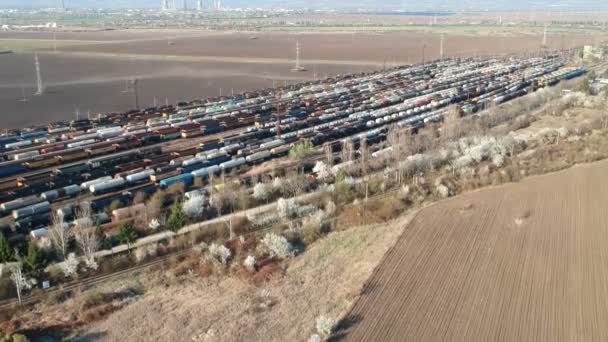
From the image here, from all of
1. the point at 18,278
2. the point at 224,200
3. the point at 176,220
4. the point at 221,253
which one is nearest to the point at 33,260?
the point at 18,278

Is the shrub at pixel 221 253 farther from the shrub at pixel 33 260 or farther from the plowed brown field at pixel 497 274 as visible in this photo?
the shrub at pixel 33 260

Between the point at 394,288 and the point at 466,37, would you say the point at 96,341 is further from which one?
the point at 466,37

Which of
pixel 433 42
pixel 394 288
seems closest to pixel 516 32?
pixel 433 42

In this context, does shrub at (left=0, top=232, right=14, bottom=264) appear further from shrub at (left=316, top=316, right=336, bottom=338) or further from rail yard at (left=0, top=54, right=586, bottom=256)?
shrub at (left=316, top=316, right=336, bottom=338)

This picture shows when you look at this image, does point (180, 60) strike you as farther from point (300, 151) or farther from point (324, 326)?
point (324, 326)

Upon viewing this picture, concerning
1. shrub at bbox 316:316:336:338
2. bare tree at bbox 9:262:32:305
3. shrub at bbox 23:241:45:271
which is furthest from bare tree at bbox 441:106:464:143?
bare tree at bbox 9:262:32:305

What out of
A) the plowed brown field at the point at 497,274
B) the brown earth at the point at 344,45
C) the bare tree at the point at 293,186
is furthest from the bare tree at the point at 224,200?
the brown earth at the point at 344,45

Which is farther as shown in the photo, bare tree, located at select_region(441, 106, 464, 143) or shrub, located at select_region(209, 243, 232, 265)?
bare tree, located at select_region(441, 106, 464, 143)
